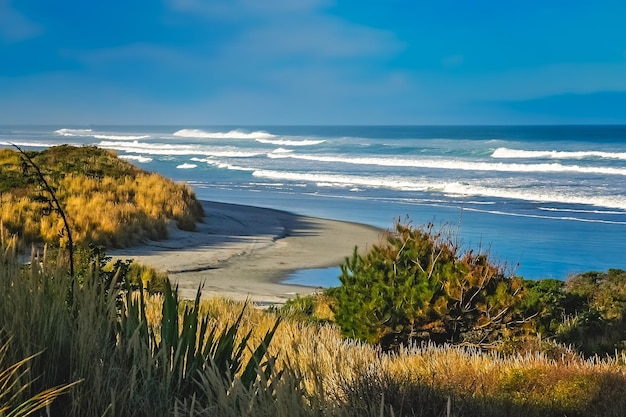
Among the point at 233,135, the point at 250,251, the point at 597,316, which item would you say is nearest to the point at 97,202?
the point at 250,251

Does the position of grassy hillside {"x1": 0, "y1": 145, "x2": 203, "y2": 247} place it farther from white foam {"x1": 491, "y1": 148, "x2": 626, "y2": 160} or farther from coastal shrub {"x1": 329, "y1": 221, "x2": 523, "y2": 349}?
white foam {"x1": 491, "y1": 148, "x2": 626, "y2": 160}

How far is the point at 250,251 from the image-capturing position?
1750cm

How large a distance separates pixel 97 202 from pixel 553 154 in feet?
159

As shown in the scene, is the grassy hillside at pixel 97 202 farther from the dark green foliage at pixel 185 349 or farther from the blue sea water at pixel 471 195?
the dark green foliage at pixel 185 349

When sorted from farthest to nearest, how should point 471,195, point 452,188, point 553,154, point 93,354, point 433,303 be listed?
point 553,154
point 452,188
point 471,195
point 433,303
point 93,354

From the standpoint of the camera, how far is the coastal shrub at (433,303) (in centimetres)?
820

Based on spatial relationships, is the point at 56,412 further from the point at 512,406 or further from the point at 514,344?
the point at 514,344

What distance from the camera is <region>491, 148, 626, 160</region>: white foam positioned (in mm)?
55844

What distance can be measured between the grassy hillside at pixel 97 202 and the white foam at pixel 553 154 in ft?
129

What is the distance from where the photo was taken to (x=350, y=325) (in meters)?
8.38

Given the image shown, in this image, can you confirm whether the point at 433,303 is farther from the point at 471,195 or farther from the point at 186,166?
the point at 186,166

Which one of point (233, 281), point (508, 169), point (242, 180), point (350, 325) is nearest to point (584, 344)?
point (350, 325)

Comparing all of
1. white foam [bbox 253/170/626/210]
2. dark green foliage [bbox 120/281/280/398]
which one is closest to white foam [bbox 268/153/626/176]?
white foam [bbox 253/170/626/210]

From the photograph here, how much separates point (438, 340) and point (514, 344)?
0.93m
